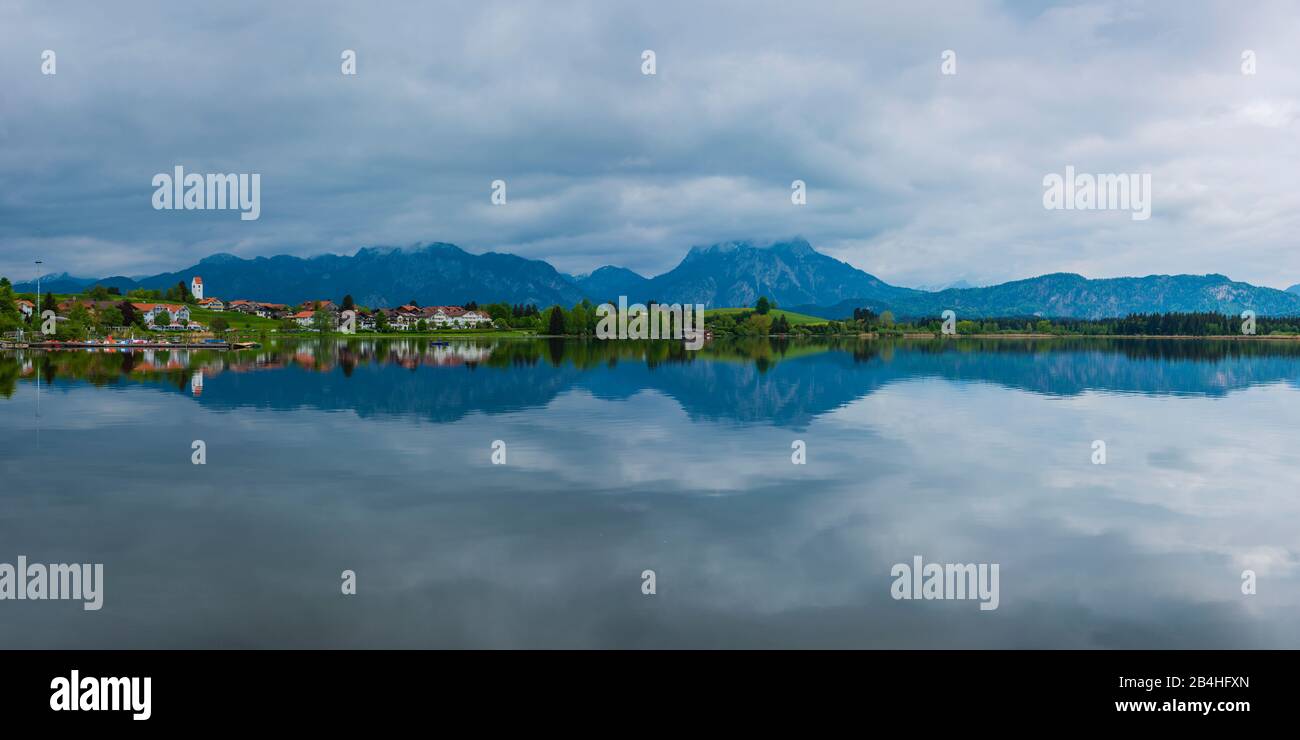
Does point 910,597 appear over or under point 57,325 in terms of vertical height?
under

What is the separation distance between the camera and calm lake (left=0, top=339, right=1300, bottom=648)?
15117 millimetres

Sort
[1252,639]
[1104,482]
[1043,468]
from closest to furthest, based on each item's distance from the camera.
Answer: [1252,639] < [1104,482] < [1043,468]

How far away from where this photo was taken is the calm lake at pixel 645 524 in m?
15.1

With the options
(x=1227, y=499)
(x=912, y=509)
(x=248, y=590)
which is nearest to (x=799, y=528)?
(x=912, y=509)

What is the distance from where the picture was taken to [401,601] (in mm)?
16109

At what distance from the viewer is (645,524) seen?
2209 centimetres

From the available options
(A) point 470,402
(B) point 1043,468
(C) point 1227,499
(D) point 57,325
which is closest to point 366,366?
(A) point 470,402

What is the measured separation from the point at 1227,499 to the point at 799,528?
609 inches

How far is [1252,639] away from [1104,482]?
14257mm

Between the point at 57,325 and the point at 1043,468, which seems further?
the point at 57,325

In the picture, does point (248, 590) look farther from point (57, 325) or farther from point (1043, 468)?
point (57, 325)

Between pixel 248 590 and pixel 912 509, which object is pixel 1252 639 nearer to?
pixel 912 509
